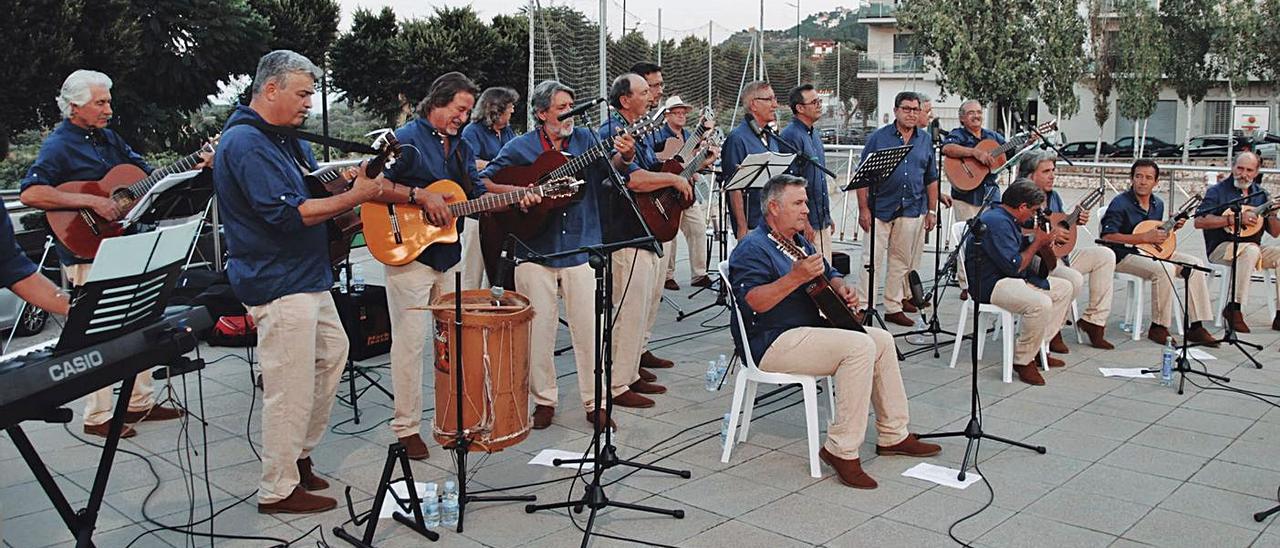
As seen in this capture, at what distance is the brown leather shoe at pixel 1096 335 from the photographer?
7.94 m

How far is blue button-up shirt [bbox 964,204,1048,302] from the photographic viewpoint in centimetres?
698

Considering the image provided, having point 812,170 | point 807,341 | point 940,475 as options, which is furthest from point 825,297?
point 812,170

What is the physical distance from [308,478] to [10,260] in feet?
5.63

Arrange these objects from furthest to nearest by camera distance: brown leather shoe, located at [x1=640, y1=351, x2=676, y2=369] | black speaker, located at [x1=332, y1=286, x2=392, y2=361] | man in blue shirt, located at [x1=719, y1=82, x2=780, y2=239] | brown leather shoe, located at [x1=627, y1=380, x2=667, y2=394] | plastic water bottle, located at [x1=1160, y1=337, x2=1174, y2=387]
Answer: man in blue shirt, located at [x1=719, y1=82, x2=780, y2=239]
brown leather shoe, located at [x1=640, y1=351, x2=676, y2=369]
black speaker, located at [x1=332, y1=286, x2=392, y2=361]
plastic water bottle, located at [x1=1160, y1=337, x2=1174, y2=387]
brown leather shoe, located at [x1=627, y1=380, x2=667, y2=394]

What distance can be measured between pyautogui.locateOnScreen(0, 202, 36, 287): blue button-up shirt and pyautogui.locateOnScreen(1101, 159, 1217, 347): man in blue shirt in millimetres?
7408

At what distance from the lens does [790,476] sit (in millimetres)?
5129

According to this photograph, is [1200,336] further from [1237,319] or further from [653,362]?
[653,362]

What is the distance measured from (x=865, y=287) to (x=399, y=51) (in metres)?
16.8

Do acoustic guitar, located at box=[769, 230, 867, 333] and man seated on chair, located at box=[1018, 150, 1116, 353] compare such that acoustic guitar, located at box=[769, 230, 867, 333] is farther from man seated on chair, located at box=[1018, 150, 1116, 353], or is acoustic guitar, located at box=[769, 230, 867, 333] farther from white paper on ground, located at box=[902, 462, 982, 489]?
man seated on chair, located at box=[1018, 150, 1116, 353]

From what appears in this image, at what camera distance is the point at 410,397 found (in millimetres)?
5324

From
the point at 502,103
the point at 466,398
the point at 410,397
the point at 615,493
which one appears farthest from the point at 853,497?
the point at 502,103

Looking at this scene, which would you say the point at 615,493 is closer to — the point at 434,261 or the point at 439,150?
the point at 434,261

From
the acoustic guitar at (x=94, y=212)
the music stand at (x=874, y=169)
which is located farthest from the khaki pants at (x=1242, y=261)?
the acoustic guitar at (x=94, y=212)

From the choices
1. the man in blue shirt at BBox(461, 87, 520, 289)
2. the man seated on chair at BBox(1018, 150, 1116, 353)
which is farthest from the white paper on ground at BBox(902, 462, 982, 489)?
the man in blue shirt at BBox(461, 87, 520, 289)
